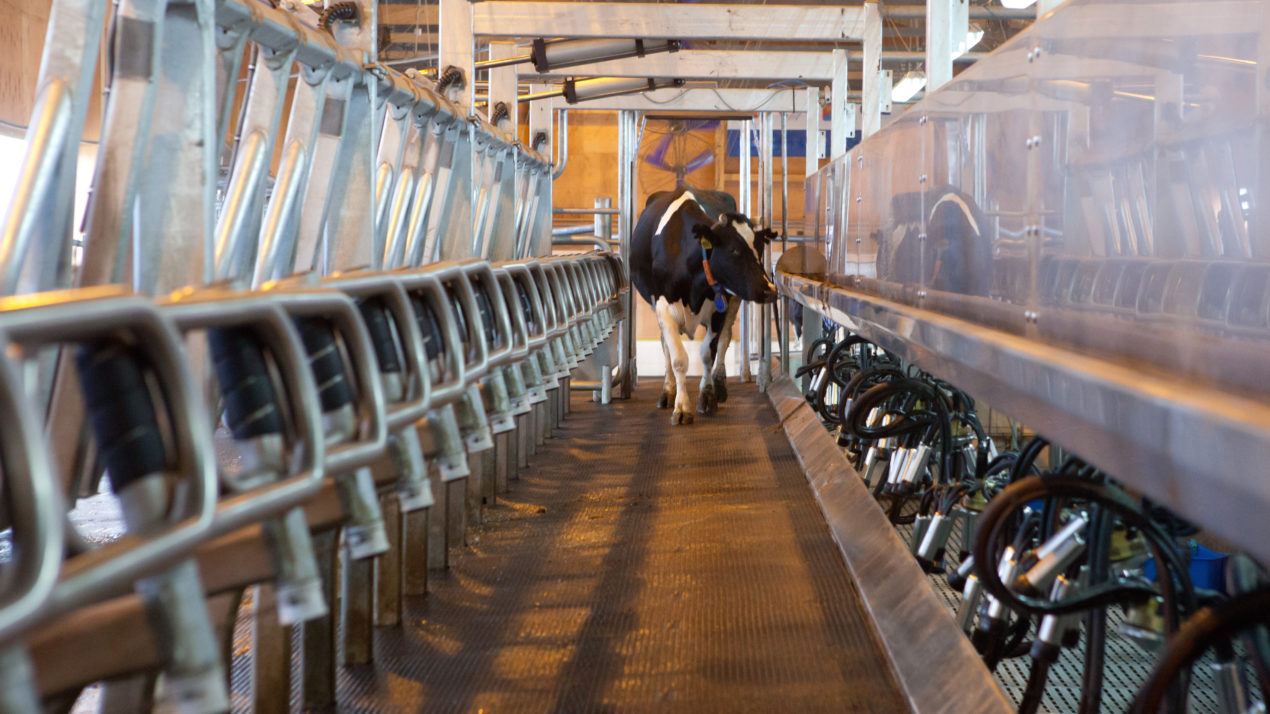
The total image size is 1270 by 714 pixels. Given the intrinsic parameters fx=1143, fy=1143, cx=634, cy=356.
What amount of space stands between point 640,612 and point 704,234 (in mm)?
4665

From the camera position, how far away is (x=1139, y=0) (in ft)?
4.30

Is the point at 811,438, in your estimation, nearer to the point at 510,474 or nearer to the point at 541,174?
the point at 510,474

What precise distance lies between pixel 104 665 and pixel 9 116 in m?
6.90

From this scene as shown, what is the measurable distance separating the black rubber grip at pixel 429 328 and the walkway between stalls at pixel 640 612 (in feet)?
3.31

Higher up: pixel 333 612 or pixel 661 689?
pixel 333 612

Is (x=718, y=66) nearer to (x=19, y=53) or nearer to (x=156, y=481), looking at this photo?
(x=19, y=53)

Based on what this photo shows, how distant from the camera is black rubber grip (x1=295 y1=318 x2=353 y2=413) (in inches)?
50.8

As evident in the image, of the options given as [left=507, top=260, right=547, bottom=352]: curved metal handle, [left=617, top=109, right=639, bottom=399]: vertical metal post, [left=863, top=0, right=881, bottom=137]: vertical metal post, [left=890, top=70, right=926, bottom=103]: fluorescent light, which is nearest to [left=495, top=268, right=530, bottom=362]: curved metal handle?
[left=507, top=260, right=547, bottom=352]: curved metal handle

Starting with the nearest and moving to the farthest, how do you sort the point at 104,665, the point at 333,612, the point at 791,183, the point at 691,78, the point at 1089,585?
the point at 104,665
the point at 1089,585
the point at 333,612
the point at 691,78
the point at 791,183

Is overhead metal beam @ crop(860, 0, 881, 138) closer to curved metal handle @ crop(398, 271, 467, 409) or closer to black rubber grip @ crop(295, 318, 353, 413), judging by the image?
curved metal handle @ crop(398, 271, 467, 409)

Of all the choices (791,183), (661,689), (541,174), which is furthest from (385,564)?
(791,183)

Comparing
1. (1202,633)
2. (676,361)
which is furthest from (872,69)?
(1202,633)

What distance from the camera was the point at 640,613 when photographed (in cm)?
314

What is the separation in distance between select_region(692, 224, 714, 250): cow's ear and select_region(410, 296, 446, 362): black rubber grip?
580 cm
